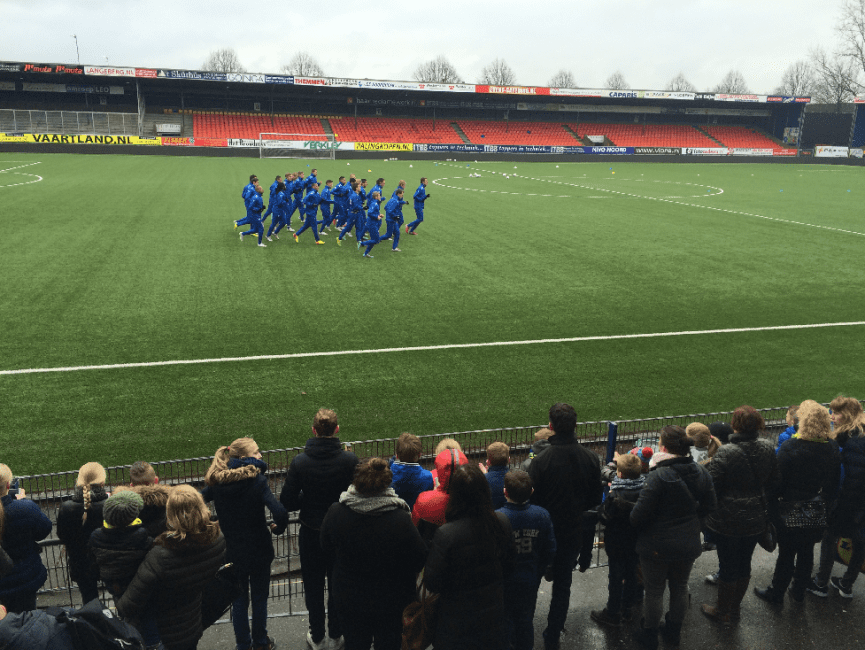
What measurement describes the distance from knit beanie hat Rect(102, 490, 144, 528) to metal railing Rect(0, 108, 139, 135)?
5077 centimetres

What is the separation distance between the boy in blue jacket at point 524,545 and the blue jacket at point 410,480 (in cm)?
66

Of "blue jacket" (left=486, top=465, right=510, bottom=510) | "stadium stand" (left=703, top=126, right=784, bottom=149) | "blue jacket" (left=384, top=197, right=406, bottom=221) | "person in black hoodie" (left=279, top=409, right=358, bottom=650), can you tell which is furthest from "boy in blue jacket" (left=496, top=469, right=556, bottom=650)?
"stadium stand" (left=703, top=126, right=784, bottom=149)

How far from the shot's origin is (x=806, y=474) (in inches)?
189

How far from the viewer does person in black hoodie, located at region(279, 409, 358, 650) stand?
172 inches

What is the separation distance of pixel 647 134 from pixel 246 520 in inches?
2642

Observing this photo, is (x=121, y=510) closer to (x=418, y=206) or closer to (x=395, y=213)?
(x=395, y=213)

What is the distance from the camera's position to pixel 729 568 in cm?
477

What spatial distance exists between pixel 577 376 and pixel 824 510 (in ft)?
16.6

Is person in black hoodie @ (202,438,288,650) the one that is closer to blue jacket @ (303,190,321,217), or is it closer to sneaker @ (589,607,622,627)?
sneaker @ (589,607,622,627)

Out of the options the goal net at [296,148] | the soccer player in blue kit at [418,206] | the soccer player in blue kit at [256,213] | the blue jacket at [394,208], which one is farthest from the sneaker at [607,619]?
the goal net at [296,148]

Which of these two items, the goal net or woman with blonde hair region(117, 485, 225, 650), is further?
the goal net

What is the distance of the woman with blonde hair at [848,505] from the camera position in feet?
16.0

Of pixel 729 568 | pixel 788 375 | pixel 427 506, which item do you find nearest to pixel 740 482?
pixel 729 568

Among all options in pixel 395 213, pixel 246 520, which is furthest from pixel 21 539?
pixel 395 213
